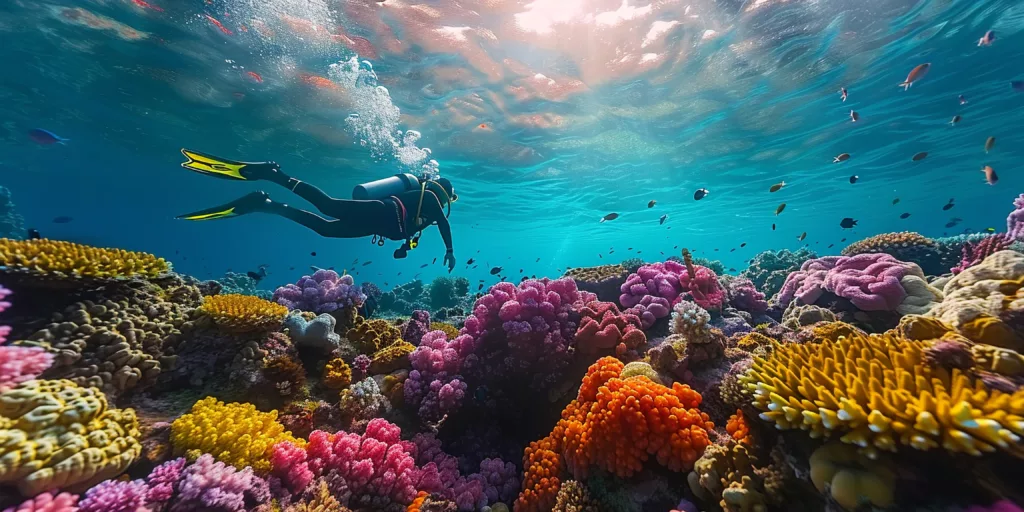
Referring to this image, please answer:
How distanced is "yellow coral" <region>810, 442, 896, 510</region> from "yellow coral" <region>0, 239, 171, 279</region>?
20.1ft

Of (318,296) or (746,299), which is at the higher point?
(318,296)

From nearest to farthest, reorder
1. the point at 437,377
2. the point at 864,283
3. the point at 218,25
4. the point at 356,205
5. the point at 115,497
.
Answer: the point at 115,497, the point at 437,377, the point at 864,283, the point at 356,205, the point at 218,25

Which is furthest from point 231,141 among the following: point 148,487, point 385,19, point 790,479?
point 790,479

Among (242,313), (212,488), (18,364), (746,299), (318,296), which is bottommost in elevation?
(212,488)

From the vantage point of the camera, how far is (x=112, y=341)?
3459 millimetres

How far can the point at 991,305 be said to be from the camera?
262 centimetres

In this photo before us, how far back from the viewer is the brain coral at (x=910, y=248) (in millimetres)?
8336

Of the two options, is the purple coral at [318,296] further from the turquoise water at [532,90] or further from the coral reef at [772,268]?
the coral reef at [772,268]

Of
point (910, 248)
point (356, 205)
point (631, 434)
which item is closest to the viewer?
point (631, 434)

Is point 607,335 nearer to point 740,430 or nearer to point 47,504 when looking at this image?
point 740,430

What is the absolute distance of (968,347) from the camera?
2070mm

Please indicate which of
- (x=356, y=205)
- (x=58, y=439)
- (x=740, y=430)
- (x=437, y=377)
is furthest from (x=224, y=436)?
(x=356, y=205)

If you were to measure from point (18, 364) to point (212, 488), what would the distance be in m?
1.48

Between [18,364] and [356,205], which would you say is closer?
[18,364]
